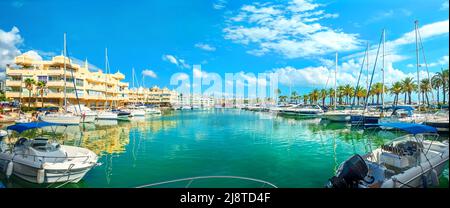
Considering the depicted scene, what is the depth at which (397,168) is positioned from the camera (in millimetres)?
6711

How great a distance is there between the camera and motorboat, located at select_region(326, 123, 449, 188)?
5.14 m

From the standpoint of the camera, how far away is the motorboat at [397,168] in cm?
514

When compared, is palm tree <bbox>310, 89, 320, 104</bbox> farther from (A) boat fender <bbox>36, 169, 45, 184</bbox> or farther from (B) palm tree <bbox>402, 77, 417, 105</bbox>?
(A) boat fender <bbox>36, 169, 45, 184</bbox>

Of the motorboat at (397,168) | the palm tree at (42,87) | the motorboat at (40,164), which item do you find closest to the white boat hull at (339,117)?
the motorboat at (397,168)

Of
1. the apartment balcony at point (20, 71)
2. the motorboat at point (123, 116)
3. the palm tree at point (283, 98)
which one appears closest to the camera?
the apartment balcony at point (20, 71)

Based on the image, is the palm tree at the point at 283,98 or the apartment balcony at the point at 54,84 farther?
the palm tree at the point at 283,98

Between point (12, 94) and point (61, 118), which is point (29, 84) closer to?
point (12, 94)

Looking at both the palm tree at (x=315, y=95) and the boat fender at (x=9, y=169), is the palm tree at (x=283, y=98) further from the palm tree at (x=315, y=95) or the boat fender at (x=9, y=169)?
the boat fender at (x=9, y=169)

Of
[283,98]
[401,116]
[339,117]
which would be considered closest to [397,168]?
[401,116]

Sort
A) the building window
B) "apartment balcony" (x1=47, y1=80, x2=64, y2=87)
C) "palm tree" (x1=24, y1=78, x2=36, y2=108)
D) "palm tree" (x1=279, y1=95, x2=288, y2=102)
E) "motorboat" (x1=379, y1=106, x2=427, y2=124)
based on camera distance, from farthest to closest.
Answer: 1. "palm tree" (x1=279, y1=95, x2=288, y2=102)
2. the building window
3. "apartment balcony" (x1=47, y1=80, x2=64, y2=87)
4. "palm tree" (x1=24, y1=78, x2=36, y2=108)
5. "motorboat" (x1=379, y1=106, x2=427, y2=124)

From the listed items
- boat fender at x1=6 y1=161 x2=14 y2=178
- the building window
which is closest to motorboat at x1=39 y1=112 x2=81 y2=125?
the building window

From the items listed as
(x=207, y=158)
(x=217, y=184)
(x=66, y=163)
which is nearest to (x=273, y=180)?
(x=217, y=184)

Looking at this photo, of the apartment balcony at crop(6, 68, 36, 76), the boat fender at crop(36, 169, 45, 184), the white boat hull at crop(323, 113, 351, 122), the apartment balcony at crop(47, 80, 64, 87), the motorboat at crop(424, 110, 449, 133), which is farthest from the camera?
the apartment balcony at crop(47, 80, 64, 87)
